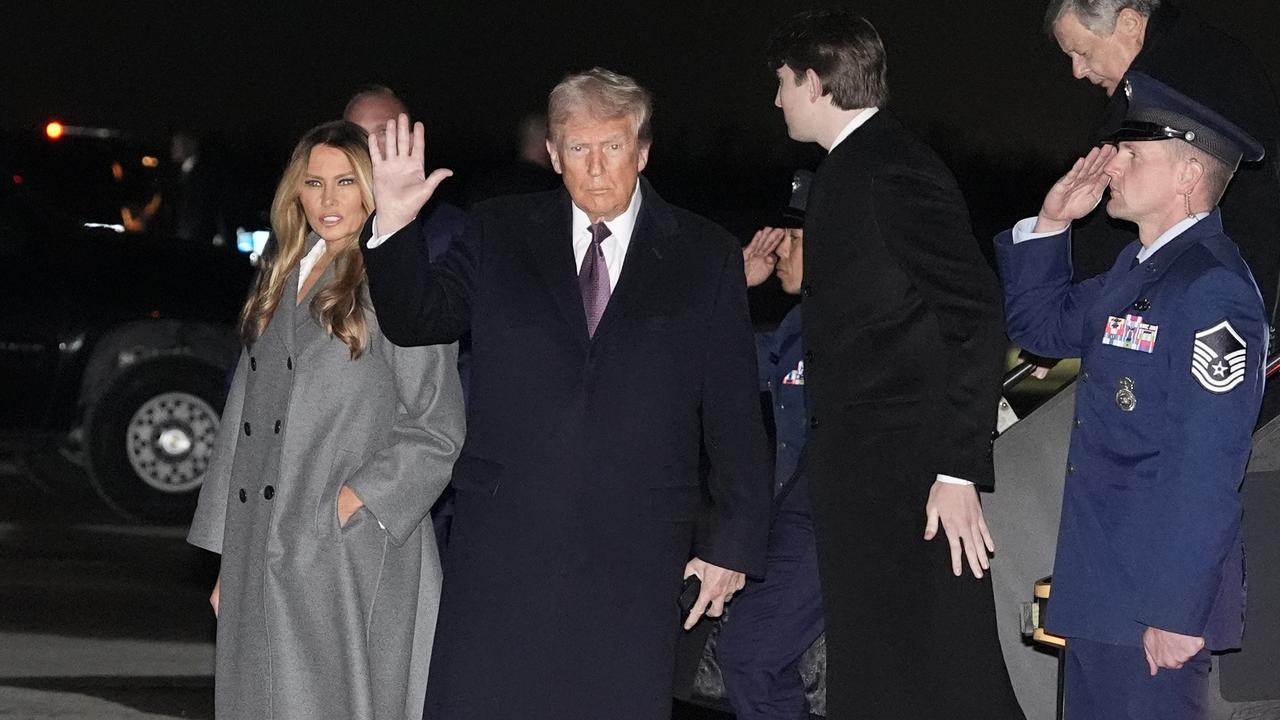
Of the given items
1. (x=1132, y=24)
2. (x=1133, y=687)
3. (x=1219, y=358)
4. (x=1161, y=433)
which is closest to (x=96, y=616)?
(x=1132, y=24)

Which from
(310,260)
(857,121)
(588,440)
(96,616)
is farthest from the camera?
(96,616)

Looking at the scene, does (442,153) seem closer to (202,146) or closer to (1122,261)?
(202,146)

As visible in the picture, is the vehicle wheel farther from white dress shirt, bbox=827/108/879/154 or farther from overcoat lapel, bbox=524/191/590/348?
white dress shirt, bbox=827/108/879/154

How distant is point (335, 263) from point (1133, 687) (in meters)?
2.07

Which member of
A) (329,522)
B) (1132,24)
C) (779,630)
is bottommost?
(779,630)

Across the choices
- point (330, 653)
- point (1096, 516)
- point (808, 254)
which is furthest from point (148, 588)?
point (1096, 516)

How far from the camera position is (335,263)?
421cm

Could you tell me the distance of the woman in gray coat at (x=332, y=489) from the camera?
13.5ft

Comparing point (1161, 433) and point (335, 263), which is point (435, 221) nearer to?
point (335, 263)

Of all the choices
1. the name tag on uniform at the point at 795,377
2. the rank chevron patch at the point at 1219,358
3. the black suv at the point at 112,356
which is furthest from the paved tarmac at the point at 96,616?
the rank chevron patch at the point at 1219,358

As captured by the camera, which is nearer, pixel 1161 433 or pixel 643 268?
pixel 1161 433

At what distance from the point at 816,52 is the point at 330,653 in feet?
5.94

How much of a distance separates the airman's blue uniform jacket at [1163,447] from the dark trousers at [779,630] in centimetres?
104

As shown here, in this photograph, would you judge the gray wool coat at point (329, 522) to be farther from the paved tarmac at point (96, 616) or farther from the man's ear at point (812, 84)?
the paved tarmac at point (96, 616)
